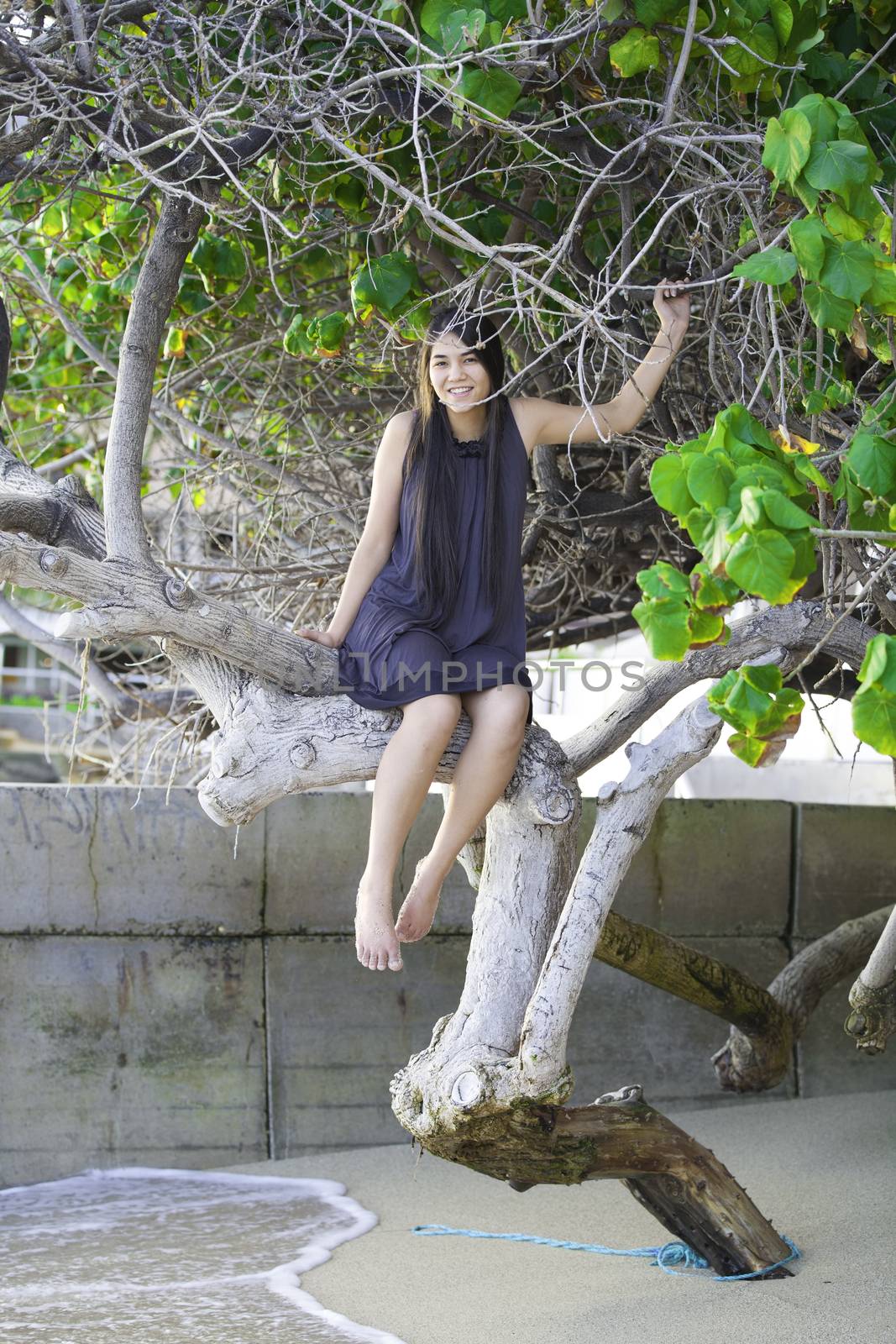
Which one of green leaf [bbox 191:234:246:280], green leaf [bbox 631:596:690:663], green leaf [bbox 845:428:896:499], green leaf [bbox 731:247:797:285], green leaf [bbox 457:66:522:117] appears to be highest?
green leaf [bbox 191:234:246:280]

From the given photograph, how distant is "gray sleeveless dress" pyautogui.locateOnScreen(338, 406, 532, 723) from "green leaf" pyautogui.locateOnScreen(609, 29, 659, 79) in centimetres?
69

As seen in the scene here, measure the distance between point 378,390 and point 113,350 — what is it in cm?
114

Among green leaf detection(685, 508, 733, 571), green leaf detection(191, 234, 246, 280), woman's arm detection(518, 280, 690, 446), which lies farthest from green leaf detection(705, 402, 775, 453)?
green leaf detection(191, 234, 246, 280)

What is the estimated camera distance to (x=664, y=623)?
1.76m

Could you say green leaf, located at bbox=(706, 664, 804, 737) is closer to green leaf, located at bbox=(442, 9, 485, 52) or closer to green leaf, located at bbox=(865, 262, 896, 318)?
green leaf, located at bbox=(865, 262, 896, 318)

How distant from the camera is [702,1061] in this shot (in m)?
4.47

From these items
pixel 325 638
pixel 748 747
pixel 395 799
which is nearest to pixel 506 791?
pixel 395 799

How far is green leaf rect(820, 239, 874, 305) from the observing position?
1939mm

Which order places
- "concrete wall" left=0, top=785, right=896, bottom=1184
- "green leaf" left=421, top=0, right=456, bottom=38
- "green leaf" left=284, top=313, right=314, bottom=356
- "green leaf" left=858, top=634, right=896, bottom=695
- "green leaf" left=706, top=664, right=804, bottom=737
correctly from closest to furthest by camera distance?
"green leaf" left=858, top=634, right=896, bottom=695, "green leaf" left=706, top=664, right=804, bottom=737, "green leaf" left=421, top=0, right=456, bottom=38, "green leaf" left=284, top=313, right=314, bottom=356, "concrete wall" left=0, top=785, right=896, bottom=1184

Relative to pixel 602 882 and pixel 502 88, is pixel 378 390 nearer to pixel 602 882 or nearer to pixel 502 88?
pixel 502 88

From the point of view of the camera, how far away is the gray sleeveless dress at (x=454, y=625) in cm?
253

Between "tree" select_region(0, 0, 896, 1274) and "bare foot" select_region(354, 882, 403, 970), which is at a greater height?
"tree" select_region(0, 0, 896, 1274)

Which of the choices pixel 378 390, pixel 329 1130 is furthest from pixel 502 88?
pixel 329 1130

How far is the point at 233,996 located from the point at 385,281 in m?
2.41
